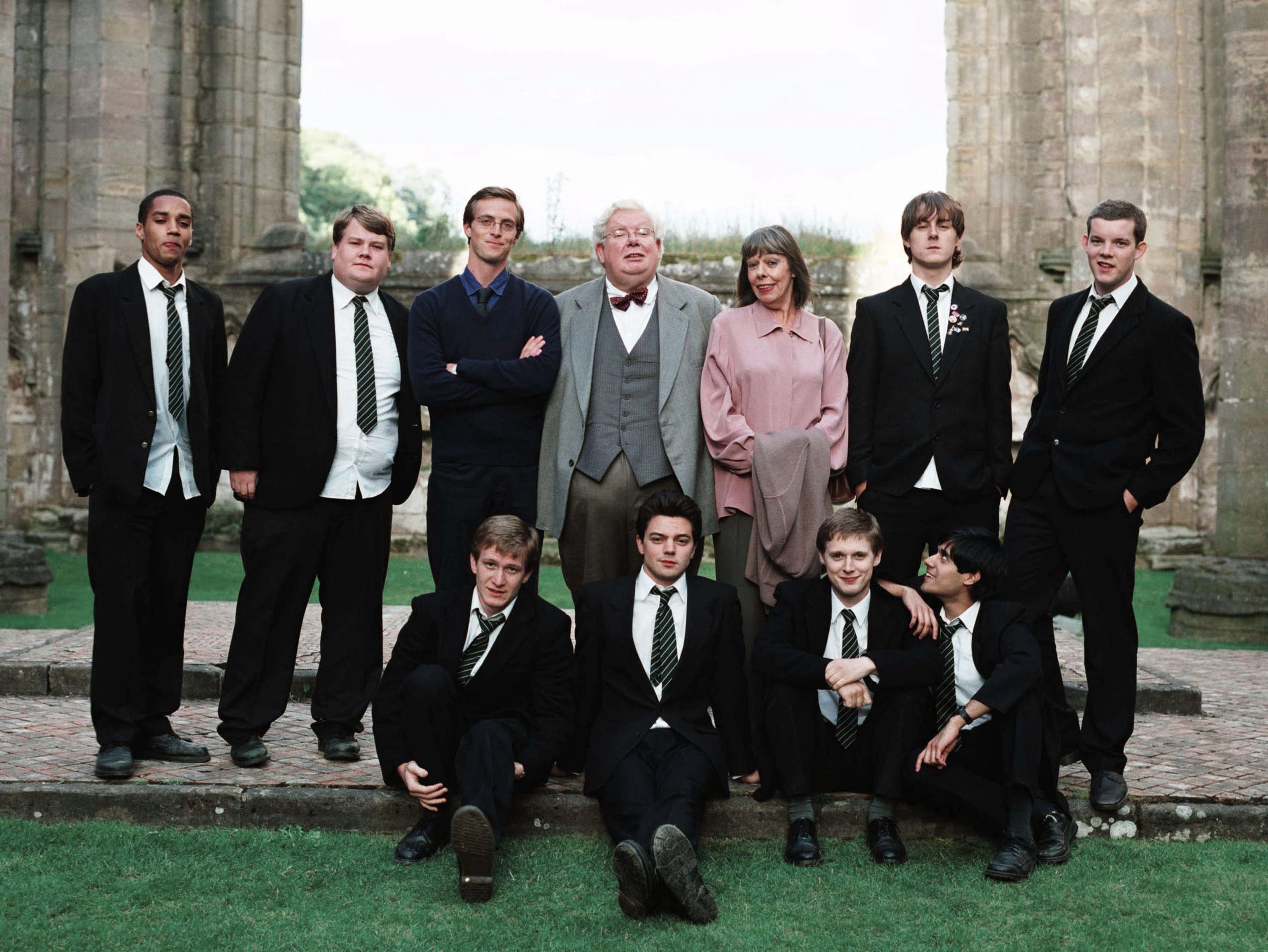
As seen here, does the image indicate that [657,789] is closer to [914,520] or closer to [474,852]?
[474,852]

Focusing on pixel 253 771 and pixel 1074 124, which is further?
pixel 1074 124

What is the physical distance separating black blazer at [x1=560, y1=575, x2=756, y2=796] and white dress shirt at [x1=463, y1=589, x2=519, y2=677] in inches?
9.4

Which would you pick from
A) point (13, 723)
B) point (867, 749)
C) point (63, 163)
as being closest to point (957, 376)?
point (867, 749)

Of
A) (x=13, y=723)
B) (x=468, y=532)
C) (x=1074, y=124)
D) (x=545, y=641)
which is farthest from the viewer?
(x=1074, y=124)

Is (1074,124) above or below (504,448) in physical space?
above

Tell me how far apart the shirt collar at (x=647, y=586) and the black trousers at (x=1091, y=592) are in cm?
111

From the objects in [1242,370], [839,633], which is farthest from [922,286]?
[1242,370]

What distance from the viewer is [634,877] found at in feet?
12.0

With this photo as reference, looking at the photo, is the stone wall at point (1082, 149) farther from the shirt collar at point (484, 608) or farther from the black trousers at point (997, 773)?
the shirt collar at point (484, 608)

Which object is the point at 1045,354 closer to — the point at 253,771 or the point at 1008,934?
the point at 1008,934

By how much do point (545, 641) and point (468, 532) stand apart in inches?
21.5

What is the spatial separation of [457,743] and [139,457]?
4.98 feet

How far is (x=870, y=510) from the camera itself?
4.70m

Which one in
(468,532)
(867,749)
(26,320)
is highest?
(26,320)
